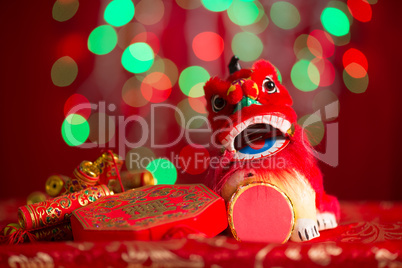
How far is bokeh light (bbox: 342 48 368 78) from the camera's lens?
1462 mm

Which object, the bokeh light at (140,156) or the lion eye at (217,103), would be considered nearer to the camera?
the lion eye at (217,103)

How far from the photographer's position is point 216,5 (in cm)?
152

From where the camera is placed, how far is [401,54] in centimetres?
142

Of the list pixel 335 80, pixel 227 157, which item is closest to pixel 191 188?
pixel 227 157

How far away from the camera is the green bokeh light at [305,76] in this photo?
1.49 metres

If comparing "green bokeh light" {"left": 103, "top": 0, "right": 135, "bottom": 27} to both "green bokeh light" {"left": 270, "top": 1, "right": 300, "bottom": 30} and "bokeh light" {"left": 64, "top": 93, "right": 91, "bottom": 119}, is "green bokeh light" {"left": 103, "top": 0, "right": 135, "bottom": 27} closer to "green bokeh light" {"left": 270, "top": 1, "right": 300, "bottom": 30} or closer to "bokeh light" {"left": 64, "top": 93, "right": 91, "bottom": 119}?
"bokeh light" {"left": 64, "top": 93, "right": 91, "bottom": 119}

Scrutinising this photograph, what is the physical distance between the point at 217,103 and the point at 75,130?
95 centimetres

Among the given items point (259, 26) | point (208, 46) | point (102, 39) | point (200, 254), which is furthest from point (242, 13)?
point (200, 254)

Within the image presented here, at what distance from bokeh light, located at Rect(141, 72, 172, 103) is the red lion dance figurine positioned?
0.75 meters

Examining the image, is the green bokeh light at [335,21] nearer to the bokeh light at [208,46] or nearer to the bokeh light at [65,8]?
the bokeh light at [208,46]

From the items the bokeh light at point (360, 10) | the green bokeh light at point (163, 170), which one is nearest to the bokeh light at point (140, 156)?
the green bokeh light at point (163, 170)

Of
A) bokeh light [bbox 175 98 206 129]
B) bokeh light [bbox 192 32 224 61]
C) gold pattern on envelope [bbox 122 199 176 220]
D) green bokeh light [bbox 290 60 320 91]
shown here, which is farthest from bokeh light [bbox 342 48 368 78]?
gold pattern on envelope [bbox 122 199 176 220]

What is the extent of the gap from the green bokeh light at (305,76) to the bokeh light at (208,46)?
34 cm

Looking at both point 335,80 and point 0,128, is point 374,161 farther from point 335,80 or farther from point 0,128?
point 0,128
